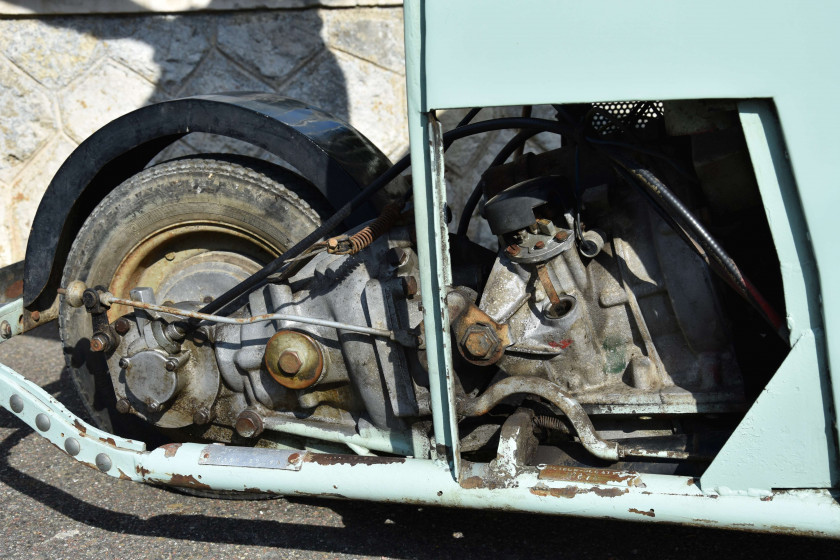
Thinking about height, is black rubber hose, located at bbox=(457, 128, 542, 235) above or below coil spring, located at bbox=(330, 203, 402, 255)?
above

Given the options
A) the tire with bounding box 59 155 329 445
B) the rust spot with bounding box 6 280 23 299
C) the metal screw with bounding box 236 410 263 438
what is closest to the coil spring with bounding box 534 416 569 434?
the metal screw with bounding box 236 410 263 438

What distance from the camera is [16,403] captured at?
2193mm

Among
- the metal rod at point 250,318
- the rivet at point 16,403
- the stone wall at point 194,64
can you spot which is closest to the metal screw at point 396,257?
the metal rod at point 250,318

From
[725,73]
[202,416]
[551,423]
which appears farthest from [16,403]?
[725,73]

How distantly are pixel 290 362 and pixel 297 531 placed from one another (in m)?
0.53

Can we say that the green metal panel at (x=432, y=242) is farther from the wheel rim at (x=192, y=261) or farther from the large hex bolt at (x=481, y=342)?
the wheel rim at (x=192, y=261)

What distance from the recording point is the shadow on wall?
4.17m

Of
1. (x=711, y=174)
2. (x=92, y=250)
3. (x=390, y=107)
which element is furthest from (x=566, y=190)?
(x=390, y=107)

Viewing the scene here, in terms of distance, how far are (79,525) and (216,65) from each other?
261 centimetres

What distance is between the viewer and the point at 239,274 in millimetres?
2443

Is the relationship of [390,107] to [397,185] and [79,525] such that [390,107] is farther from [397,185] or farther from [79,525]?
[79,525]

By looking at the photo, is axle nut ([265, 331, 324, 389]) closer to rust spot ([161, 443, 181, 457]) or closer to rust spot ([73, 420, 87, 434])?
rust spot ([161, 443, 181, 457])

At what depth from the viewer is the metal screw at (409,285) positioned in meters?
1.99

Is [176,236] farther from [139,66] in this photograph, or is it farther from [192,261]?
[139,66]
